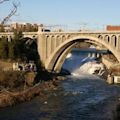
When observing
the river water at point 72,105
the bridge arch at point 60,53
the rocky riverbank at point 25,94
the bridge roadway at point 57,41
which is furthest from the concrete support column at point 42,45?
the river water at point 72,105

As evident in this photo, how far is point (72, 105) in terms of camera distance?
37750 mm

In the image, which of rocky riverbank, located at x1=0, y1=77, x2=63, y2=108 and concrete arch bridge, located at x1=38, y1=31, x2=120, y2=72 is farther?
concrete arch bridge, located at x1=38, y1=31, x2=120, y2=72

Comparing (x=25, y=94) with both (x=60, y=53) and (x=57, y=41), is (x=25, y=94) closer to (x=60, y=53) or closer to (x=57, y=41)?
(x=57, y=41)

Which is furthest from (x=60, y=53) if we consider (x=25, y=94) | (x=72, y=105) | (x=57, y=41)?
(x=72, y=105)

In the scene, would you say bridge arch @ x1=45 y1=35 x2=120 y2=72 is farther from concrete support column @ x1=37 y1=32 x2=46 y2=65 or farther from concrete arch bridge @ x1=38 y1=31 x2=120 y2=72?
concrete support column @ x1=37 y1=32 x2=46 y2=65

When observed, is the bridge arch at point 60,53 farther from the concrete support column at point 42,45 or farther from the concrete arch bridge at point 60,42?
the concrete support column at point 42,45

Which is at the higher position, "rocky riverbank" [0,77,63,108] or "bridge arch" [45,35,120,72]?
"bridge arch" [45,35,120,72]

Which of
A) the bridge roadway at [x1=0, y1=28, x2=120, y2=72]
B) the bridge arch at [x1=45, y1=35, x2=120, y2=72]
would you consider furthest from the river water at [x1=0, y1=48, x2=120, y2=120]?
the bridge arch at [x1=45, y1=35, x2=120, y2=72]

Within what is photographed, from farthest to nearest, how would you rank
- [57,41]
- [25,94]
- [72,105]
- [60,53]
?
[60,53] → [57,41] → [25,94] → [72,105]

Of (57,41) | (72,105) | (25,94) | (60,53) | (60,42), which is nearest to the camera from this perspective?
(72,105)

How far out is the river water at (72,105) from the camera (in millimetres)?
32344

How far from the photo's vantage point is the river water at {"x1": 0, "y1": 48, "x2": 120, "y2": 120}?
32344 millimetres

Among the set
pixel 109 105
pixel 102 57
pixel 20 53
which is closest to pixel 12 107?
pixel 109 105

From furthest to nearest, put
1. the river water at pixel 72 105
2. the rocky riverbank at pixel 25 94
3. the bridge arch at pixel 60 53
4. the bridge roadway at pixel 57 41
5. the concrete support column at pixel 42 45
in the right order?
the concrete support column at pixel 42 45, the bridge arch at pixel 60 53, the bridge roadway at pixel 57 41, the rocky riverbank at pixel 25 94, the river water at pixel 72 105
